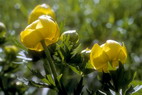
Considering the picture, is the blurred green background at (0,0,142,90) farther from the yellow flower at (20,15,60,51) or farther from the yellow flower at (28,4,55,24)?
the yellow flower at (20,15,60,51)

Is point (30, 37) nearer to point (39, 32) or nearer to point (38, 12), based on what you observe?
point (39, 32)

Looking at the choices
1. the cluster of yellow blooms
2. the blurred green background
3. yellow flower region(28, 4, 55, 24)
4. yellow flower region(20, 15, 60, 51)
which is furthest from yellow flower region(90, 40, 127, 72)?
the blurred green background

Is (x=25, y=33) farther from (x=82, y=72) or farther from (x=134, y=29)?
(x=134, y=29)

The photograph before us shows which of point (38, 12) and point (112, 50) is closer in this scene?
point (112, 50)

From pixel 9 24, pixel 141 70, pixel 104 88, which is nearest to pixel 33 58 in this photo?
pixel 104 88

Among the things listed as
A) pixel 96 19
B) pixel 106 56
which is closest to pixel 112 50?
pixel 106 56

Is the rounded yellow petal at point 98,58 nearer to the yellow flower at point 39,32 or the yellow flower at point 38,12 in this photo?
the yellow flower at point 39,32

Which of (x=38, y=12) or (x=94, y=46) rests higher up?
(x=38, y=12)
